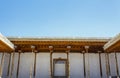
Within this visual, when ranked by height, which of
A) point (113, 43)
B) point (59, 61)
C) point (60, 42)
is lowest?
point (59, 61)

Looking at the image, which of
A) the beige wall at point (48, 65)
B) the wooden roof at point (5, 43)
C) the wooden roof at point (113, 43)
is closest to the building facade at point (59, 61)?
the beige wall at point (48, 65)

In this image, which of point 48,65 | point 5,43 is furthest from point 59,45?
point 5,43

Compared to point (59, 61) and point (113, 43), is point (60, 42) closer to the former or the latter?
point (59, 61)

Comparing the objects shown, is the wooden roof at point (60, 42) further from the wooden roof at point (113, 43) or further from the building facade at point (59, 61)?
the wooden roof at point (113, 43)

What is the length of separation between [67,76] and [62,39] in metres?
3.10

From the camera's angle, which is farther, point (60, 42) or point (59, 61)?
point (59, 61)

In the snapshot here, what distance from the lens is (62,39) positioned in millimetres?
12547

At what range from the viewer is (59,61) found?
555 inches

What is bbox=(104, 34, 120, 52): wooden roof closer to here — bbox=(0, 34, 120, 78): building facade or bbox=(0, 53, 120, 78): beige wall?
bbox=(0, 34, 120, 78): building facade

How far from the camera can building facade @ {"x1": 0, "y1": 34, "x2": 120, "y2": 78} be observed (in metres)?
13.2

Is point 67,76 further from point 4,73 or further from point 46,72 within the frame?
point 4,73

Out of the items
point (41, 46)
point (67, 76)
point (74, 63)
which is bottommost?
point (67, 76)

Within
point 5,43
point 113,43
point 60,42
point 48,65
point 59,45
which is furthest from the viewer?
point 48,65

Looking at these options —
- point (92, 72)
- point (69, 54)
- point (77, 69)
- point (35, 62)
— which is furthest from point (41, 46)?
point (92, 72)
